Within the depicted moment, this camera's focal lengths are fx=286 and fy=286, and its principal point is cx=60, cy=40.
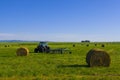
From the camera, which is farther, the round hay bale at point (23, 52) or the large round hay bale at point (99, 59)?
the round hay bale at point (23, 52)

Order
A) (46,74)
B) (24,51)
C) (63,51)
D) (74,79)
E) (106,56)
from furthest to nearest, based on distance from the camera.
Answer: (63,51) < (24,51) < (106,56) < (46,74) < (74,79)

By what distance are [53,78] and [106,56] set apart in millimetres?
8759

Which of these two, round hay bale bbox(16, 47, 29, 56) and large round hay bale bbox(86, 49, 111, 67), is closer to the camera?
large round hay bale bbox(86, 49, 111, 67)

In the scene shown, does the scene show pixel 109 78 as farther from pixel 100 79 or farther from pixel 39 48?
pixel 39 48

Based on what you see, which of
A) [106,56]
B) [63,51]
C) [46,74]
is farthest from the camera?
[63,51]

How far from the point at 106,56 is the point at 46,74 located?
7511 millimetres

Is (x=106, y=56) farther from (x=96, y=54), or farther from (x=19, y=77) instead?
(x=19, y=77)

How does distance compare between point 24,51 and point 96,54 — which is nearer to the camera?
point 96,54

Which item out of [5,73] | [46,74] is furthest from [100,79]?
[5,73]

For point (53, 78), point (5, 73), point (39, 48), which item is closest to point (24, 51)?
point (39, 48)

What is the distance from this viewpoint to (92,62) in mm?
25828

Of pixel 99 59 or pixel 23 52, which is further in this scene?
pixel 23 52

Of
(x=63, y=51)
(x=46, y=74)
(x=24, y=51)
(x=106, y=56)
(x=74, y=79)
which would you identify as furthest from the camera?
(x=63, y=51)

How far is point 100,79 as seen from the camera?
18016 millimetres
